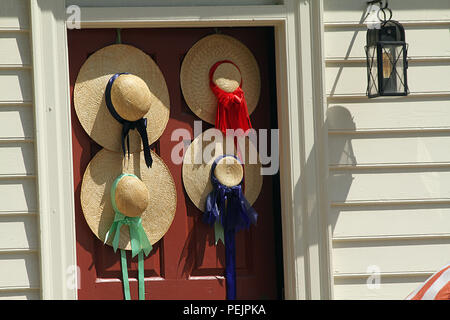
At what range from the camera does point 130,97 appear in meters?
4.07

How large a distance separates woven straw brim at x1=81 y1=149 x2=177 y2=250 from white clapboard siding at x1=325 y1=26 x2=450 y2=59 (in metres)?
1.16

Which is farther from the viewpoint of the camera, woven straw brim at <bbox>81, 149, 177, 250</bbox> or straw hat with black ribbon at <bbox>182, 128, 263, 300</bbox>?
straw hat with black ribbon at <bbox>182, 128, 263, 300</bbox>

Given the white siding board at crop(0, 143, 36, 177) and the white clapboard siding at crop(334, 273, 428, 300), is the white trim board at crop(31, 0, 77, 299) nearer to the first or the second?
the white siding board at crop(0, 143, 36, 177)

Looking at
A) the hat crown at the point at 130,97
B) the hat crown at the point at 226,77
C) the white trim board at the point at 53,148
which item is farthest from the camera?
the hat crown at the point at 226,77

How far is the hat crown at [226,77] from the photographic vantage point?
4.30 m

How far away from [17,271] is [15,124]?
2.53 ft

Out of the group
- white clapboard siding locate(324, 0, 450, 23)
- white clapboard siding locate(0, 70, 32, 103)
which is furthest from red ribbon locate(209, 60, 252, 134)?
white clapboard siding locate(0, 70, 32, 103)

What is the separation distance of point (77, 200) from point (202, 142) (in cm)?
77

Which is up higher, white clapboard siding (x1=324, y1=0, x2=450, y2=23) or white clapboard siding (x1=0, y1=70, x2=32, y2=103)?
white clapboard siding (x1=324, y1=0, x2=450, y2=23)

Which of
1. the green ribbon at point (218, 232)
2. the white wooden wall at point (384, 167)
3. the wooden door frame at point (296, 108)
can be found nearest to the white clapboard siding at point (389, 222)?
the white wooden wall at point (384, 167)

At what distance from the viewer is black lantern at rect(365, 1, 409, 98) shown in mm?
4027

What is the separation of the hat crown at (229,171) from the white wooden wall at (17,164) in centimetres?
102

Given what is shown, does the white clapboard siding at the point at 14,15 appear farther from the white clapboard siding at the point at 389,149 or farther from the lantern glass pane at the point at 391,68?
the lantern glass pane at the point at 391,68

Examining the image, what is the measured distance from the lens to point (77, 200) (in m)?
4.15
